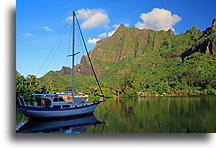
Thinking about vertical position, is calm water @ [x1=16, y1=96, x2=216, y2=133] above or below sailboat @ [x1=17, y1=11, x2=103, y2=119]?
below

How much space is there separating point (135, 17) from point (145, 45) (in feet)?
153

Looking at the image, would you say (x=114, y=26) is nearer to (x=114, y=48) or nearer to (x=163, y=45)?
(x=114, y=48)

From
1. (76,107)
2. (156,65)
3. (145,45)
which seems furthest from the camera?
(145,45)

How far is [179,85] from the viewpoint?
97.0 feet

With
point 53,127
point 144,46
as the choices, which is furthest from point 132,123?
point 144,46

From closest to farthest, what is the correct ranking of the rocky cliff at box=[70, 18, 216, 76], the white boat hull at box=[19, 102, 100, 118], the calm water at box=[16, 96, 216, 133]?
the calm water at box=[16, 96, 216, 133] < the white boat hull at box=[19, 102, 100, 118] < the rocky cliff at box=[70, 18, 216, 76]

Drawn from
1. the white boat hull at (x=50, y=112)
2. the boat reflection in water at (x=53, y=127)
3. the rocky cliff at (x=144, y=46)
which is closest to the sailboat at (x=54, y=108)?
the white boat hull at (x=50, y=112)

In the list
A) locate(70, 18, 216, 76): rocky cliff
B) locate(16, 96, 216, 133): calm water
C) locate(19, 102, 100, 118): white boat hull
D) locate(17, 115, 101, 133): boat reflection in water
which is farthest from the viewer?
locate(70, 18, 216, 76): rocky cliff

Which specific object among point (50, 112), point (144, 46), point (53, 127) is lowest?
point (53, 127)

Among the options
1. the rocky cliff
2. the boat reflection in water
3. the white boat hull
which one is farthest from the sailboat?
the rocky cliff

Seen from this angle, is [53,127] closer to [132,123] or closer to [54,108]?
[54,108]

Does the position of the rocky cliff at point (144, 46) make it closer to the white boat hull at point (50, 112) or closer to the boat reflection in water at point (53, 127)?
the white boat hull at point (50, 112)

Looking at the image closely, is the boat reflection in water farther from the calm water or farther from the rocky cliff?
the rocky cliff

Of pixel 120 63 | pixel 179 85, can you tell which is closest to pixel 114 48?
pixel 120 63
